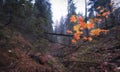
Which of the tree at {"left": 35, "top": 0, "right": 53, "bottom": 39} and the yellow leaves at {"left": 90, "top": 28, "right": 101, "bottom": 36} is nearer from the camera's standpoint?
the tree at {"left": 35, "top": 0, "right": 53, "bottom": 39}

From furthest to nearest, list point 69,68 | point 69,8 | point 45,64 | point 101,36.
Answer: point 69,8, point 101,36, point 69,68, point 45,64

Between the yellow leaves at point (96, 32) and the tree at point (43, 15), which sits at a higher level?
the tree at point (43, 15)

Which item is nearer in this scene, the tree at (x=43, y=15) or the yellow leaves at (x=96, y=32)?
the tree at (x=43, y=15)

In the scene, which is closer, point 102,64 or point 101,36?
point 102,64

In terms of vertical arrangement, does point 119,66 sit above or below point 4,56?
below

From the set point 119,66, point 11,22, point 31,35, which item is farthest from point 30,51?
point 119,66

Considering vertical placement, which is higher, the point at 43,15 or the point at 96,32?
the point at 43,15

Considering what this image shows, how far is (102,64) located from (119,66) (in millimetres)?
1225

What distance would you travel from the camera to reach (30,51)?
12.0 meters

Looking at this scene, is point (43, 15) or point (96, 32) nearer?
point (96, 32)

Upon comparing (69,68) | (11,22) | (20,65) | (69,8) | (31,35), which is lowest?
(69,68)

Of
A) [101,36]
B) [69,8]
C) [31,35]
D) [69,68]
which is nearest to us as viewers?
[31,35]

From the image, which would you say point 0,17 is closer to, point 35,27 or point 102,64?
point 35,27

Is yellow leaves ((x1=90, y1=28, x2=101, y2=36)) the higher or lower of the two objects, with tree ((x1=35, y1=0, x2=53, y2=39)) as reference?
lower
